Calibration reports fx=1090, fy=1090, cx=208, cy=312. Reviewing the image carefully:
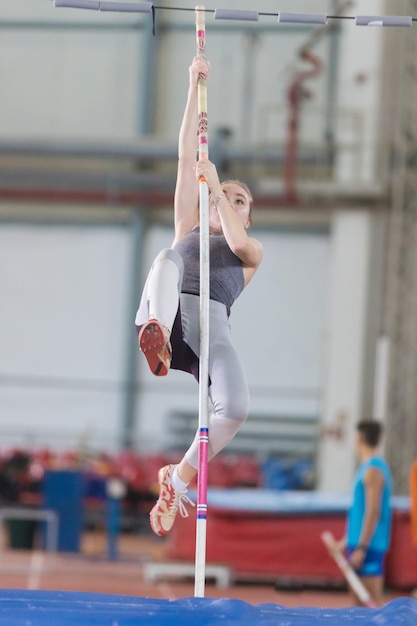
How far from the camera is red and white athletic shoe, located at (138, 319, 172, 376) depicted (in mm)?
3906

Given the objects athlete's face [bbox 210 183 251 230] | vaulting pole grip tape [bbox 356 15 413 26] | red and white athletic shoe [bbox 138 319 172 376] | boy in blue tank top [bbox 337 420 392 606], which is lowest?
boy in blue tank top [bbox 337 420 392 606]

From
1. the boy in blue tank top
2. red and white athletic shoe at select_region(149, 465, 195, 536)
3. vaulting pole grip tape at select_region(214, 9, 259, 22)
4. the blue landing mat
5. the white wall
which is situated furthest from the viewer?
the white wall

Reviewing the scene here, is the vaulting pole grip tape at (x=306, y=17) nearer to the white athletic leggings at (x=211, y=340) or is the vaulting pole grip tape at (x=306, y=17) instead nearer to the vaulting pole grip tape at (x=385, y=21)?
the vaulting pole grip tape at (x=385, y=21)

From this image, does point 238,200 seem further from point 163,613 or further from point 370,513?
point 370,513

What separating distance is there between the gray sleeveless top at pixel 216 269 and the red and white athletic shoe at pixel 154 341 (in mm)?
431

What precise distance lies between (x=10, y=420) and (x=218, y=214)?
13370mm

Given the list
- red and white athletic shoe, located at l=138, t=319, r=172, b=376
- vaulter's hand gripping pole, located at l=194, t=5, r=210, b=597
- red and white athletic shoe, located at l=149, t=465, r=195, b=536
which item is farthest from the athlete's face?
red and white athletic shoe, located at l=149, t=465, r=195, b=536

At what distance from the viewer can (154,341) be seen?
3.91 meters

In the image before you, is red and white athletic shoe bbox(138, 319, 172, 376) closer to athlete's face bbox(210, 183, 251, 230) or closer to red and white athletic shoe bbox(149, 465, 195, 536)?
red and white athletic shoe bbox(149, 465, 195, 536)

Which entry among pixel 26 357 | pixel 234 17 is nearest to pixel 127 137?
pixel 26 357

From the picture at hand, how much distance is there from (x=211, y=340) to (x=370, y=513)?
9.76ft

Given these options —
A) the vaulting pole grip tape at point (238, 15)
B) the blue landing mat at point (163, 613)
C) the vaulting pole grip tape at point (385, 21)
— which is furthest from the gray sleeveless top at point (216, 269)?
the blue landing mat at point (163, 613)

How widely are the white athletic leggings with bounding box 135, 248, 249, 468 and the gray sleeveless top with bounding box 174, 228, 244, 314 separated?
0.30ft

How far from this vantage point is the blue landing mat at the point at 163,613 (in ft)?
11.4
